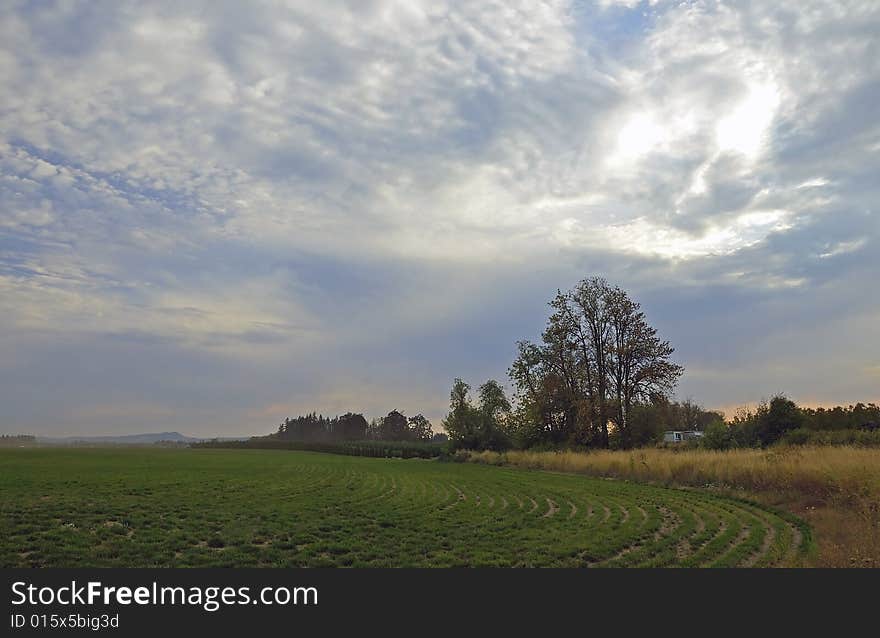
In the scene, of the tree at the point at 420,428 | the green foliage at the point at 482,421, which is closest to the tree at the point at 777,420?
the green foliage at the point at 482,421

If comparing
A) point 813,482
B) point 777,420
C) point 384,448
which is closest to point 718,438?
point 777,420

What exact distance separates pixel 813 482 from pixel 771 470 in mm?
2763

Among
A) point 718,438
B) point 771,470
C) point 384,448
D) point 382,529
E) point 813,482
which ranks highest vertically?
point 718,438

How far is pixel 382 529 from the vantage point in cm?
1395

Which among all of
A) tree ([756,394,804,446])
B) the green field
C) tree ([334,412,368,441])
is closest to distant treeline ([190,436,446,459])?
tree ([756,394,804,446])

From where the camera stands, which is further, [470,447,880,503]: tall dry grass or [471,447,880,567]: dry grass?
[470,447,880,503]: tall dry grass

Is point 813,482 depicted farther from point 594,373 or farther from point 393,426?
point 393,426

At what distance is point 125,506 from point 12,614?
10739 millimetres

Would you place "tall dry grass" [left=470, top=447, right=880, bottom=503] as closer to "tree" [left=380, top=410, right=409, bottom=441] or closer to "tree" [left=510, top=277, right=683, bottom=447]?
"tree" [left=510, top=277, right=683, bottom=447]

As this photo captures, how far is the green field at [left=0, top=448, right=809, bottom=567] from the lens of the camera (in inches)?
418

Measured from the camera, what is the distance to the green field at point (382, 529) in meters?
10.6

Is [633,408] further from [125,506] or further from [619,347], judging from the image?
[125,506]

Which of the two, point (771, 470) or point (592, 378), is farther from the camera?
point (592, 378)

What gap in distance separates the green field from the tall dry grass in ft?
5.87
